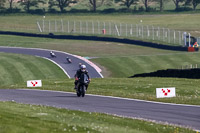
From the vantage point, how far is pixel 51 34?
271 ft

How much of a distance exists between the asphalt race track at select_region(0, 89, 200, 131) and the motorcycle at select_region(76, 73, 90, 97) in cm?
34

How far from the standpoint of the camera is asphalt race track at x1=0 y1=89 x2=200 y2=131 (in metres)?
16.7

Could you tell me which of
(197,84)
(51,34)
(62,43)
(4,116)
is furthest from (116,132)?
(51,34)

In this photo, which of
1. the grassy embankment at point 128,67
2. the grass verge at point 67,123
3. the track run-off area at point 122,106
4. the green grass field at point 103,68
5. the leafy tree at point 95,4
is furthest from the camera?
the leafy tree at point 95,4

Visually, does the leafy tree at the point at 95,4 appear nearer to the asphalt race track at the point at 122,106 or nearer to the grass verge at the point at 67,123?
the asphalt race track at the point at 122,106

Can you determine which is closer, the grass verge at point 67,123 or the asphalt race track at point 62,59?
the grass verge at point 67,123

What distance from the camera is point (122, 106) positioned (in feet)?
65.8

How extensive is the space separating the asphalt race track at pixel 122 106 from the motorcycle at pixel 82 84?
0.34 meters

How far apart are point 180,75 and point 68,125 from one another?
23.1 metres

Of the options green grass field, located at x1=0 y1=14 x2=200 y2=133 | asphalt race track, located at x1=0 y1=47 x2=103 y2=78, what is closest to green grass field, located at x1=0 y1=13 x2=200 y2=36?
green grass field, located at x1=0 y1=14 x2=200 y2=133

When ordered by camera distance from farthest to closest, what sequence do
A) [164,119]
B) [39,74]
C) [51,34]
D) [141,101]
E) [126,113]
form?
[51,34] → [39,74] → [141,101] → [126,113] → [164,119]

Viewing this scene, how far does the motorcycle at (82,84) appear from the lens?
23938 mm

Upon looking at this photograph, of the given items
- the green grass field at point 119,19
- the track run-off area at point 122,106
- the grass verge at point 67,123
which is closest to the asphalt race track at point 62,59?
the track run-off area at point 122,106

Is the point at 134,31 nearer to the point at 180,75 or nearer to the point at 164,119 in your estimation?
the point at 180,75
